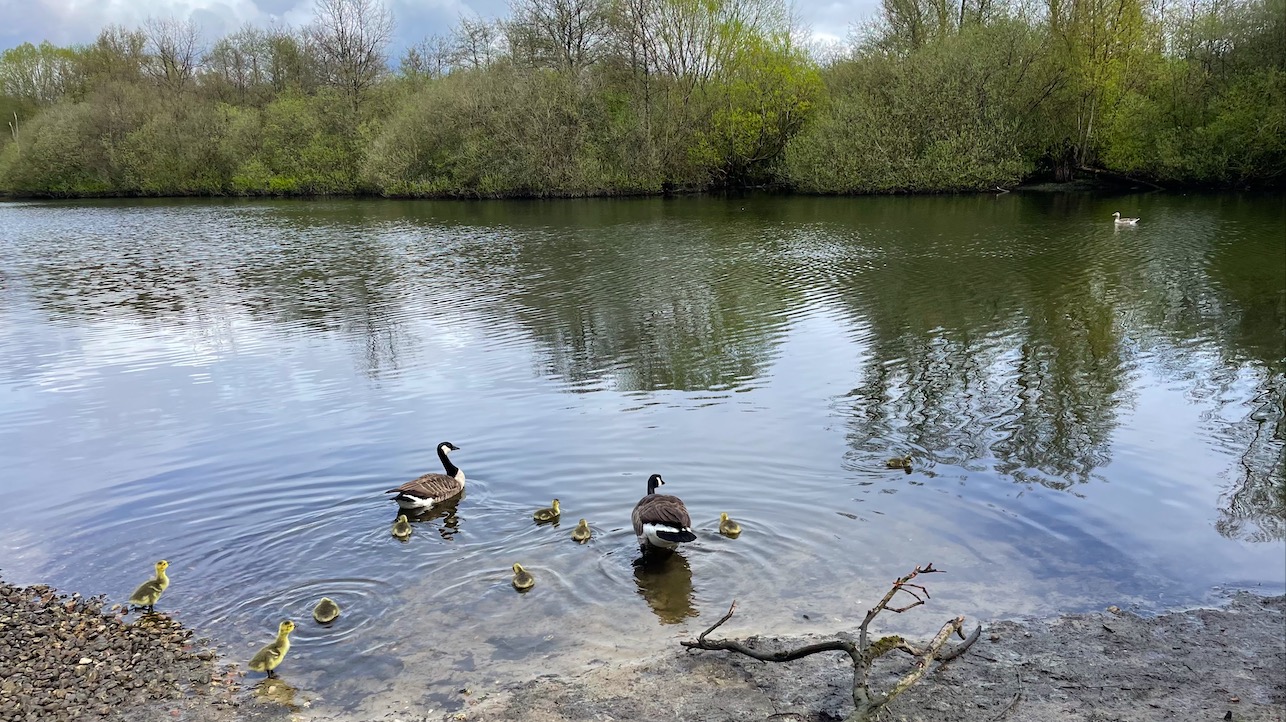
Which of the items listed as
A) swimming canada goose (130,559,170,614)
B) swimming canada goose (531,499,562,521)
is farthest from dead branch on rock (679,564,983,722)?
swimming canada goose (130,559,170,614)

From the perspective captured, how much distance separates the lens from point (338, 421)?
12602 mm

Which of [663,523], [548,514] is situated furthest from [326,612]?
[663,523]

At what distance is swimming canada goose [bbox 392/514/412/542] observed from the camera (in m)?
8.72

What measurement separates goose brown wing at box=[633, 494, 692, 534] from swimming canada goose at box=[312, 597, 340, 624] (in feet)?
8.87

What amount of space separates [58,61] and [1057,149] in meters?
96.0

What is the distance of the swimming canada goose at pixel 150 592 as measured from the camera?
726 cm

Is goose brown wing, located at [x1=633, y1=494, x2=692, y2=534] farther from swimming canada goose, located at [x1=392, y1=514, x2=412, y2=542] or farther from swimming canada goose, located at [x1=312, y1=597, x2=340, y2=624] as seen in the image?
swimming canada goose, located at [x1=312, y1=597, x2=340, y2=624]

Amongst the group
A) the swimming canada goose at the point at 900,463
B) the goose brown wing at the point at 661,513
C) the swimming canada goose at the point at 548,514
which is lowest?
the swimming canada goose at the point at 548,514

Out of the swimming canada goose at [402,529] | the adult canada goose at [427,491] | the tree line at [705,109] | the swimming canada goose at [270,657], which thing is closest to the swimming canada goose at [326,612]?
the swimming canada goose at [270,657]

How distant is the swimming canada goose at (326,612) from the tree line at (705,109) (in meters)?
49.6

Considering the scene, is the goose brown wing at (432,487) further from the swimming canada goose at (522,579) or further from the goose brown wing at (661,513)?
the goose brown wing at (661,513)

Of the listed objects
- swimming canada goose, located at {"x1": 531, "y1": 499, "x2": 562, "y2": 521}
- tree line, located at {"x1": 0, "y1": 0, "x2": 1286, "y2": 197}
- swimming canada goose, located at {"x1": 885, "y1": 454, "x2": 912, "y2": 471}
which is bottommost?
swimming canada goose, located at {"x1": 531, "y1": 499, "x2": 562, "y2": 521}

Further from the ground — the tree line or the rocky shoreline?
the tree line

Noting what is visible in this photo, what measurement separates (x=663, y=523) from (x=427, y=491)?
292cm
